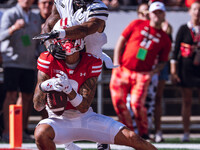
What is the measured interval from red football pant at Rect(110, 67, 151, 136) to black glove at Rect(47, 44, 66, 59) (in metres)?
2.81

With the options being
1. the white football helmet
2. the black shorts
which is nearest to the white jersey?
the white football helmet

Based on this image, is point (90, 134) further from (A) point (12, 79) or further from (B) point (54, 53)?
(A) point (12, 79)

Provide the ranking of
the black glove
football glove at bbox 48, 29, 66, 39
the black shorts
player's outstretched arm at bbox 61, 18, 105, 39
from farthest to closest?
the black shorts → the black glove → player's outstretched arm at bbox 61, 18, 105, 39 → football glove at bbox 48, 29, 66, 39

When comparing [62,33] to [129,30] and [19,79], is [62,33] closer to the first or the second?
[129,30]

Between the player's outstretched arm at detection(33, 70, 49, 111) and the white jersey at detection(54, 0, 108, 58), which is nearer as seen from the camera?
the player's outstretched arm at detection(33, 70, 49, 111)

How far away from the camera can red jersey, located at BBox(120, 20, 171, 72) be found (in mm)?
6945

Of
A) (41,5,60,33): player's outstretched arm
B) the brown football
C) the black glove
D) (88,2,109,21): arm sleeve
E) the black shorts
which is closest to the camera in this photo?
the brown football

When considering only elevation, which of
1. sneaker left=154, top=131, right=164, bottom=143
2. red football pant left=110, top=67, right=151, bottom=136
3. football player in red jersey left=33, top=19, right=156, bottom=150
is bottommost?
sneaker left=154, top=131, right=164, bottom=143

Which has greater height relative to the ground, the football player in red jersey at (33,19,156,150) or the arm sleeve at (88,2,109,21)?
the arm sleeve at (88,2,109,21)

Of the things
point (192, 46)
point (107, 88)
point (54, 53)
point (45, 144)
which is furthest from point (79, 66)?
point (107, 88)

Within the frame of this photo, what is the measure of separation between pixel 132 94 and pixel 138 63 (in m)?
0.38

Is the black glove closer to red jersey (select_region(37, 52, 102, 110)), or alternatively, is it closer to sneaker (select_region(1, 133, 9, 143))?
red jersey (select_region(37, 52, 102, 110))

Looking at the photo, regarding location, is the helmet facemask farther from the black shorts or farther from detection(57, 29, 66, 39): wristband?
the black shorts

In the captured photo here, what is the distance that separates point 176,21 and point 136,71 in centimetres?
202
